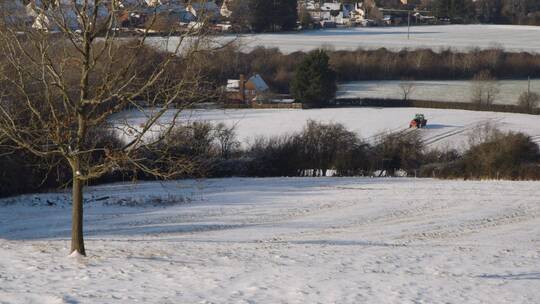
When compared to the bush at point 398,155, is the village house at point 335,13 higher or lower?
higher

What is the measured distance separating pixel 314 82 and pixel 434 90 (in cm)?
1218

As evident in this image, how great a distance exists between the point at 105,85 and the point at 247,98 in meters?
42.2

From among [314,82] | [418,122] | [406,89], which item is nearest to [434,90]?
[406,89]

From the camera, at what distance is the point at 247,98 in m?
53.7

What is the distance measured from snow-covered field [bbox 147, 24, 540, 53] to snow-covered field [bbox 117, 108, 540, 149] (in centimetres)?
1588

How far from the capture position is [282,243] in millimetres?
15430

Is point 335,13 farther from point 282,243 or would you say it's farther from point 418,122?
point 282,243

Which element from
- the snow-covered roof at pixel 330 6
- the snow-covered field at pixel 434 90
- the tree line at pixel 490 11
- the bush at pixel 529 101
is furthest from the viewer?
the snow-covered roof at pixel 330 6

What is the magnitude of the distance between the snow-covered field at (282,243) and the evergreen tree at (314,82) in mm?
23810

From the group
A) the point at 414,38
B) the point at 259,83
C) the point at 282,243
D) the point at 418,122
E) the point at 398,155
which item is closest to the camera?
the point at 282,243

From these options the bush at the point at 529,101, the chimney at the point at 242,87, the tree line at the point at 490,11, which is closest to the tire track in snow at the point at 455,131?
the bush at the point at 529,101

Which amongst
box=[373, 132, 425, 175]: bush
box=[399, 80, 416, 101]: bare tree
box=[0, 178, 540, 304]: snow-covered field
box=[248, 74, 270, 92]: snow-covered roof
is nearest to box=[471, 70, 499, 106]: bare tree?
box=[399, 80, 416, 101]: bare tree

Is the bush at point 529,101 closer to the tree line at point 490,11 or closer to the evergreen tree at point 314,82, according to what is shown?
the evergreen tree at point 314,82

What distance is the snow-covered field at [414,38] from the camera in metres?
71.5
